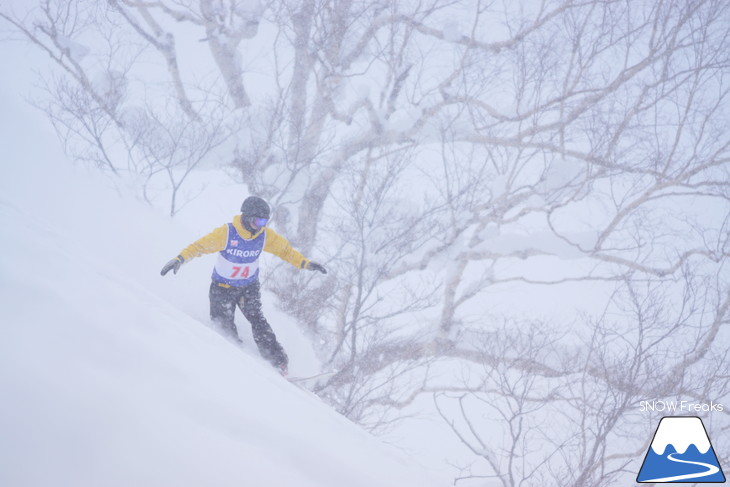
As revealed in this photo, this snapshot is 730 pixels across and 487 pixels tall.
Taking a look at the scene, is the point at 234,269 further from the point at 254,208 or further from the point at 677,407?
the point at 677,407

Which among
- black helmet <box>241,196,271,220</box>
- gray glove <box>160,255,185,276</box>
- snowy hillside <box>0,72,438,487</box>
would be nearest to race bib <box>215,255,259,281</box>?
gray glove <box>160,255,185,276</box>

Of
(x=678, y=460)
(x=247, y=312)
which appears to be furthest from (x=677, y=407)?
(x=247, y=312)

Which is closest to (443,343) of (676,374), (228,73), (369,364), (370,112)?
(369,364)

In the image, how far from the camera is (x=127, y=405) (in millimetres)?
1037

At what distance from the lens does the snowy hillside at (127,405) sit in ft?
2.89

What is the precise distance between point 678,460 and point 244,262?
16.0 ft

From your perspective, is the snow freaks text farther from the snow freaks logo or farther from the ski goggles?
the ski goggles

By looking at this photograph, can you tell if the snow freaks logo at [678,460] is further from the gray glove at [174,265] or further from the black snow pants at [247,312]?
the gray glove at [174,265]

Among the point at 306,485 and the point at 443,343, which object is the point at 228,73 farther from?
the point at 306,485

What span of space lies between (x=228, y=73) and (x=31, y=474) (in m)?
7.98

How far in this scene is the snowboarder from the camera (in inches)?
127

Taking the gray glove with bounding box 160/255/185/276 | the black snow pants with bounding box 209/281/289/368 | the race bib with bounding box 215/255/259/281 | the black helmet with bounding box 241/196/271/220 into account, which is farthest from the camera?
the black snow pants with bounding box 209/281/289/368

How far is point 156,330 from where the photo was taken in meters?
1.58

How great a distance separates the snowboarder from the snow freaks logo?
391 centimetres
